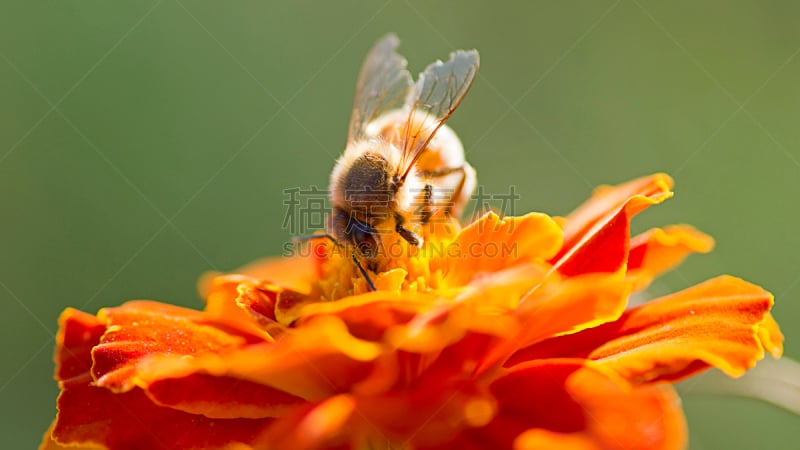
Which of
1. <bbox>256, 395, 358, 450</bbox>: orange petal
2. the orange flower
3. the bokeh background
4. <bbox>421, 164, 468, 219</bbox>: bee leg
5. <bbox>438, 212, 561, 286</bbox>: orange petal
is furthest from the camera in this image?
the bokeh background

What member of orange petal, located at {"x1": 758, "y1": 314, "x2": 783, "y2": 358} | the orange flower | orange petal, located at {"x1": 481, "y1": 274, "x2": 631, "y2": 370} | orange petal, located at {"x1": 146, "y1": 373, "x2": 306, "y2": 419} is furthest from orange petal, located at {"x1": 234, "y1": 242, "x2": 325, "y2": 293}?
orange petal, located at {"x1": 758, "y1": 314, "x2": 783, "y2": 358}

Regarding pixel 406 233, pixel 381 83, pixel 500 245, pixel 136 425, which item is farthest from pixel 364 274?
pixel 381 83

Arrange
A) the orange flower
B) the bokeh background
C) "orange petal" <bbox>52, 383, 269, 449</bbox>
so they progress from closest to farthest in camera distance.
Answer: the orange flower
"orange petal" <bbox>52, 383, 269, 449</bbox>
the bokeh background

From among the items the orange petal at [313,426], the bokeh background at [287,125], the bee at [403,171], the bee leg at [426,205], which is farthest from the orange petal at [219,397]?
the bokeh background at [287,125]

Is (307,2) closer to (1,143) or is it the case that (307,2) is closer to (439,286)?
(1,143)

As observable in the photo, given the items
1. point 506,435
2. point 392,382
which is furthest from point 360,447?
point 506,435

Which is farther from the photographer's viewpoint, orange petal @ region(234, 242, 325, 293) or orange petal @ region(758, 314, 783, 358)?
orange petal @ region(234, 242, 325, 293)

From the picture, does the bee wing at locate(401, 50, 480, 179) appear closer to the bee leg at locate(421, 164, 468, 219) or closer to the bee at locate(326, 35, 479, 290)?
the bee at locate(326, 35, 479, 290)
